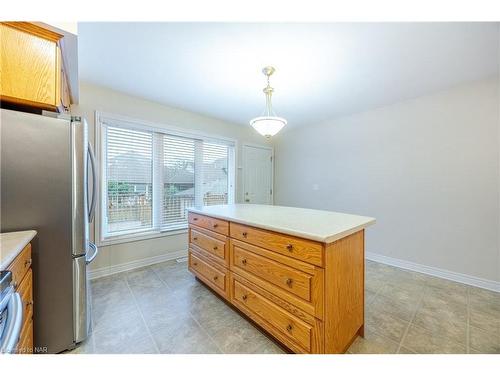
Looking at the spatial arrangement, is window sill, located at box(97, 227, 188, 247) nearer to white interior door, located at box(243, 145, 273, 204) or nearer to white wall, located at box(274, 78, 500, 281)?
white interior door, located at box(243, 145, 273, 204)

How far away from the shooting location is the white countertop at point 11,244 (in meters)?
0.81

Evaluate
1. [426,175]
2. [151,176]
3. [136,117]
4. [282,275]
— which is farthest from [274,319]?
[136,117]

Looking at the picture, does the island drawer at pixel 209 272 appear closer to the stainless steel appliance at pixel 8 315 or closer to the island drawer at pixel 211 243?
the island drawer at pixel 211 243

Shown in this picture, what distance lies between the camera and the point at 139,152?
288 cm

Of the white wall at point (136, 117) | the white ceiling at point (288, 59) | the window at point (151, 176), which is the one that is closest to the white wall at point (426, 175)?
the white ceiling at point (288, 59)

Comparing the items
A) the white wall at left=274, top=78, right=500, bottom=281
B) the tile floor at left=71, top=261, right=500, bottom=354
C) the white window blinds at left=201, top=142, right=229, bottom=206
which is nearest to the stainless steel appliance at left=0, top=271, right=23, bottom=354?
the tile floor at left=71, top=261, right=500, bottom=354

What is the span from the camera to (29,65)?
1276 millimetres

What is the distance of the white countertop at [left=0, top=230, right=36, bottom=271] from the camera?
813 millimetres

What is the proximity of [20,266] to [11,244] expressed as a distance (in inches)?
5.0

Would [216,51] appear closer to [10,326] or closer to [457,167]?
[10,326]

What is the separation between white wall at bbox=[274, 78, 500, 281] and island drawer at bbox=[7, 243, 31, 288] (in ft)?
12.2

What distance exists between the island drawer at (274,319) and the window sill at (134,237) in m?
1.75

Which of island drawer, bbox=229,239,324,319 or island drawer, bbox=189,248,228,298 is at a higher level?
island drawer, bbox=229,239,324,319
